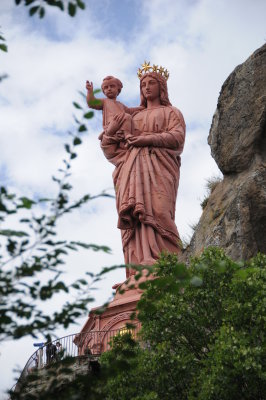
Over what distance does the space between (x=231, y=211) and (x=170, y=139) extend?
3.78m

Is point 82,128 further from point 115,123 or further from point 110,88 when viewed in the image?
point 110,88

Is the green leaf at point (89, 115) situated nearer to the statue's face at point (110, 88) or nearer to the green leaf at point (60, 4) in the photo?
the green leaf at point (60, 4)

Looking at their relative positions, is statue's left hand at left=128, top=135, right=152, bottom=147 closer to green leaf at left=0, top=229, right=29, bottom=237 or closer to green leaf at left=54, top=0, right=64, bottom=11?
green leaf at left=54, top=0, right=64, bottom=11

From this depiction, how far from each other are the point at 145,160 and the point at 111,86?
2720 millimetres

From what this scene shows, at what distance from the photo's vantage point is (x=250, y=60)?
20.1m

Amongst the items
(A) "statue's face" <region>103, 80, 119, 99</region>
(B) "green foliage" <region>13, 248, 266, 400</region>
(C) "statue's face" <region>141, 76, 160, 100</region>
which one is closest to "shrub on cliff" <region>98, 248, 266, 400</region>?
(B) "green foliage" <region>13, 248, 266, 400</region>

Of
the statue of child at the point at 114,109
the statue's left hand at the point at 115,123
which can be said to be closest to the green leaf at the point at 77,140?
the statue of child at the point at 114,109

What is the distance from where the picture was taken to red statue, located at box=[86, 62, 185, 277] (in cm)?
1978

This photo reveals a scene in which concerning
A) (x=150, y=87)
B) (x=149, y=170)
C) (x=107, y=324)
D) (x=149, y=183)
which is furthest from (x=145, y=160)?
(x=107, y=324)

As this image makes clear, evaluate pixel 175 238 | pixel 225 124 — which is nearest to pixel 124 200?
pixel 175 238

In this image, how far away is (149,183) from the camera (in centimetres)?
2045

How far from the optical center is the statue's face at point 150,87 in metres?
22.4

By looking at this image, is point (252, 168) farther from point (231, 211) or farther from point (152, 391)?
point (152, 391)

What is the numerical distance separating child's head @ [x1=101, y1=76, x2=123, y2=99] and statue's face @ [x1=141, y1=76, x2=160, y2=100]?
713 millimetres
